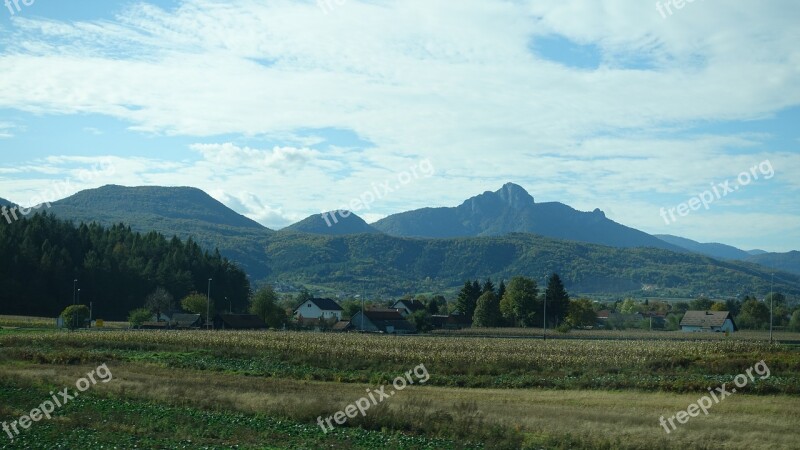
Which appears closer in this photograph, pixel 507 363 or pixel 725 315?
pixel 507 363

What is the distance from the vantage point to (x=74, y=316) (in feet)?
269

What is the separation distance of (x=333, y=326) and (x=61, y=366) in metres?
64.1

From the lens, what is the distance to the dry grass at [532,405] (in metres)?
22.5

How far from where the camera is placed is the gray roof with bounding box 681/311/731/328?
113625mm

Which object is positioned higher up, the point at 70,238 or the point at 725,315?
the point at 70,238

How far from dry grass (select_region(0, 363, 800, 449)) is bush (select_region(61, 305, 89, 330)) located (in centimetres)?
4341

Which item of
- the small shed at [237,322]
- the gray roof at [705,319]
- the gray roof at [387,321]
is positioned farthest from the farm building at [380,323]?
the gray roof at [705,319]

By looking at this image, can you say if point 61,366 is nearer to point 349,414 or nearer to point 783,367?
point 349,414

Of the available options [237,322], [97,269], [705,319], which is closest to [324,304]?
[237,322]

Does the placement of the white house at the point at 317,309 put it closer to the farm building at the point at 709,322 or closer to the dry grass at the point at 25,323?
the dry grass at the point at 25,323

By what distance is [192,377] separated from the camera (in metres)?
38.5

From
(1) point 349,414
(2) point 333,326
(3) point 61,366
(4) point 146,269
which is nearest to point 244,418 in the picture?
(1) point 349,414

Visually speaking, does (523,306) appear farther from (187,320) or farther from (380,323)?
(187,320)

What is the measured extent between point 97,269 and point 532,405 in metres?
95.1
